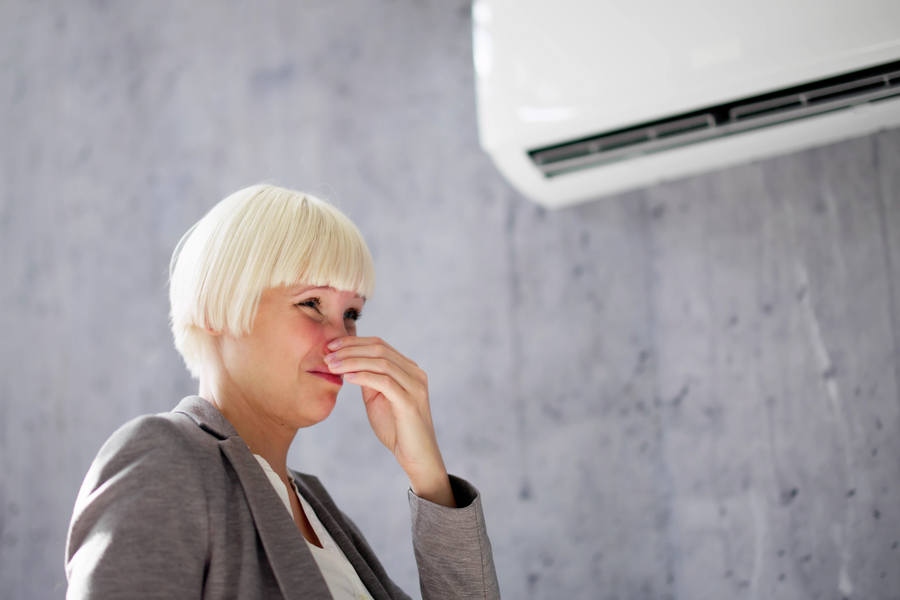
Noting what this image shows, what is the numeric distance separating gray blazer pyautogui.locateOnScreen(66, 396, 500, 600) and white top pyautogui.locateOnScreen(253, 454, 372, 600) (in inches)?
3.0

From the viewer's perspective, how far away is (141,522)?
1.93ft

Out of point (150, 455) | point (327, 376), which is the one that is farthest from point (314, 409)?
point (150, 455)

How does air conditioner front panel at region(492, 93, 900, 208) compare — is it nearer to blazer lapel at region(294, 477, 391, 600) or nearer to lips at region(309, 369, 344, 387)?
lips at region(309, 369, 344, 387)

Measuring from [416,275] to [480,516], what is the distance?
80cm

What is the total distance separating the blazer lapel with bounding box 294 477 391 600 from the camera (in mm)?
919

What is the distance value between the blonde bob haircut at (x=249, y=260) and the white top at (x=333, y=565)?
0.20m

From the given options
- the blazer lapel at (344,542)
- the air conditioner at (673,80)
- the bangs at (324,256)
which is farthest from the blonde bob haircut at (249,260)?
the air conditioner at (673,80)

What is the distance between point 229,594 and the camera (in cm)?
64

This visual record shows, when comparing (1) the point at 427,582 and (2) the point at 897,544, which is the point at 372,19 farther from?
(2) the point at 897,544

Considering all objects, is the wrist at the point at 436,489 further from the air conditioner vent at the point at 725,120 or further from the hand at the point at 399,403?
the air conditioner vent at the point at 725,120

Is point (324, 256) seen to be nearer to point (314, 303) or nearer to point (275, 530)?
point (314, 303)

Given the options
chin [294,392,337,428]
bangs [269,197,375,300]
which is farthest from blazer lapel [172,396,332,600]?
bangs [269,197,375,300]

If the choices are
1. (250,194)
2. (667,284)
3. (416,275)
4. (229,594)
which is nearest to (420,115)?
(416,275)

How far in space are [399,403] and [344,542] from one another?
0.25 meters
